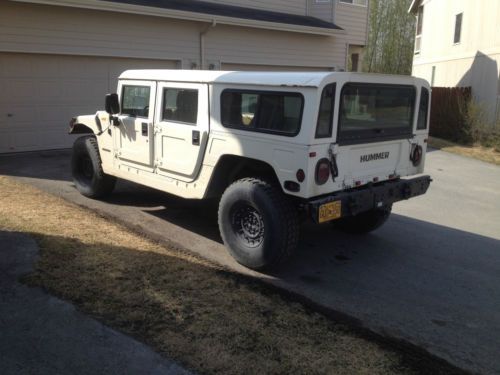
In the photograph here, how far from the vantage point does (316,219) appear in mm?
4578

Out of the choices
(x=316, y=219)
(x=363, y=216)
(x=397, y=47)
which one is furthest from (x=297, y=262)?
(x=397, y=47)

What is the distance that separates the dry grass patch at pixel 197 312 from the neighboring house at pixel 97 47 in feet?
20.7

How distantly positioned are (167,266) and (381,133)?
8.52ft

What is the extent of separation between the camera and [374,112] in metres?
5.17

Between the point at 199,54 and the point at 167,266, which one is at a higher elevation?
the point at 199,54

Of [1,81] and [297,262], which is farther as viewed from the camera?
[1,81]

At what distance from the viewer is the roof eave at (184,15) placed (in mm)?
11078

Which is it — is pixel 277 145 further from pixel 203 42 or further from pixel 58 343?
pixel 203 42

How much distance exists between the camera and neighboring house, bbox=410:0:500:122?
16.5 m

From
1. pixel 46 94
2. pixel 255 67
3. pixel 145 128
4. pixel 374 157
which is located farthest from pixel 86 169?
pixel 255 67

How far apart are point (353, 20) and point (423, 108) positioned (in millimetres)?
14681

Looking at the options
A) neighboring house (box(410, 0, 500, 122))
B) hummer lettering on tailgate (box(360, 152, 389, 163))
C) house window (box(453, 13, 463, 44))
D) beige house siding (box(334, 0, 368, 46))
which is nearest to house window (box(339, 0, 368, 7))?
beige house siding (box(334, 0, 368, 46))

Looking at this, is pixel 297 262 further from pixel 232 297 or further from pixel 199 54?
pixel 199 54

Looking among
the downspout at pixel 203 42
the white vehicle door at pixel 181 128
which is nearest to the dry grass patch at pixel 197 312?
the white vehicle door at pixel 181 128
